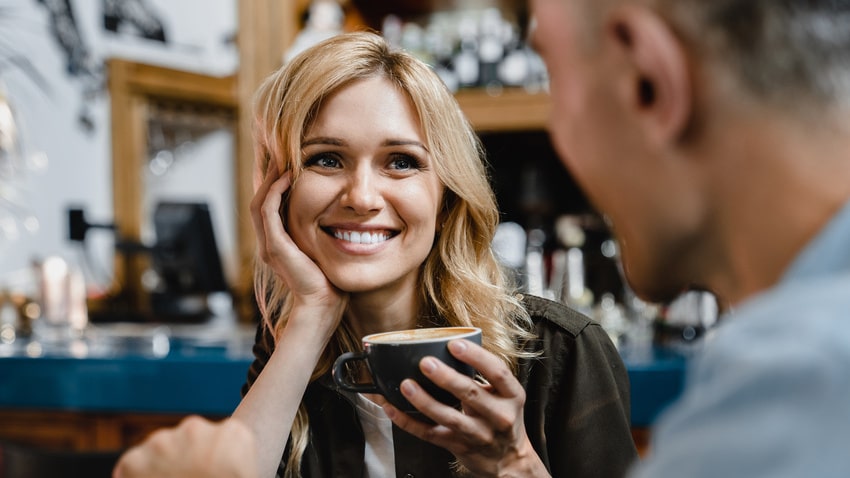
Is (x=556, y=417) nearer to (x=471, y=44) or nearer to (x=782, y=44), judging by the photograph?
(x=782, y=44)

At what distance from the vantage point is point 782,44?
1.50 ft

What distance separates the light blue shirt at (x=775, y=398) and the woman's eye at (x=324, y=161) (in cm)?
80

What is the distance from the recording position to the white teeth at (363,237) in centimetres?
112

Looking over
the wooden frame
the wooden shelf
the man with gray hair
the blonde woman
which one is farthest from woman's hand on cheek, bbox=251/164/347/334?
the wooden frame

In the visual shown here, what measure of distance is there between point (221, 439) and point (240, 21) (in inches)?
124

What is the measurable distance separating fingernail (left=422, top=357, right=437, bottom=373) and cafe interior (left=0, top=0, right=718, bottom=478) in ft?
3.19

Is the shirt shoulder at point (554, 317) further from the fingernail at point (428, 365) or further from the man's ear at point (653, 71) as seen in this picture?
the man's ear at point (653, 71)

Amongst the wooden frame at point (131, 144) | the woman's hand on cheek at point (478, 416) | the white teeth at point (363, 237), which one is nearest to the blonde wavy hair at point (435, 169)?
the white teeth at point (363, 237)

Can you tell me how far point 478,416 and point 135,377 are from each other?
1.28 m

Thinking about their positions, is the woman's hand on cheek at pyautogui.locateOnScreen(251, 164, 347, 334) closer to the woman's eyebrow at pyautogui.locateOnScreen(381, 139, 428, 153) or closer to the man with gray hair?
the woman's eyebrow at pyautogui.locateOnScreen(381, 139, 428, 153)

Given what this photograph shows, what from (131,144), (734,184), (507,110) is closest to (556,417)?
(734,184)

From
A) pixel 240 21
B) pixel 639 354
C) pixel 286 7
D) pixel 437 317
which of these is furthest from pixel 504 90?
pixel 437 317

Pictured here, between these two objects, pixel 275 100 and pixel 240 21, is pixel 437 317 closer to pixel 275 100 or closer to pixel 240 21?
pixel 275 100

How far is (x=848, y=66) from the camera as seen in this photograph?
0.46 metres
